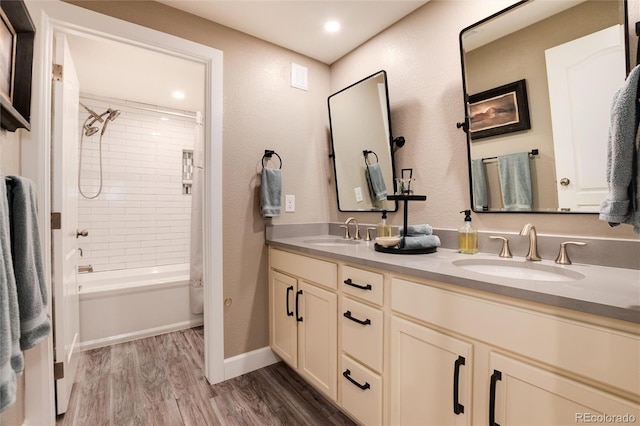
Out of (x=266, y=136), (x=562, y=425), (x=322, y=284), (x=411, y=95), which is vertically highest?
(x=411, y=95)

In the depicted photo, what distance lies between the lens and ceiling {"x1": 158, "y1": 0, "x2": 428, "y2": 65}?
5.71 feet

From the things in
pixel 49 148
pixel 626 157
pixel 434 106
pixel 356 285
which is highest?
pixel 434 106

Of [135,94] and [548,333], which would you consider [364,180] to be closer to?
[548,333]

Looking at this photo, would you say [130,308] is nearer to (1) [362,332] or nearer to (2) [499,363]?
(1) [362,332]

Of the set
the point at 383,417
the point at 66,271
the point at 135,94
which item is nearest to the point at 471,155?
the point at 383,417

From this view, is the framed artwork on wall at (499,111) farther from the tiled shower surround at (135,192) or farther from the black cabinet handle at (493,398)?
the tiled shower surround at (135,192)

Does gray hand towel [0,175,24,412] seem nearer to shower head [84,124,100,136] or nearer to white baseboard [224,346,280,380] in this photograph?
white baseboard [224,346,280,380]

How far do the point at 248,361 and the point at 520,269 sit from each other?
176 cm

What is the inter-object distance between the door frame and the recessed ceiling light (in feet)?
2.42

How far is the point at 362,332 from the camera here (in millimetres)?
1348

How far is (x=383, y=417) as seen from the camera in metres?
1.25

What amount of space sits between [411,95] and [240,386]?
2.15 m

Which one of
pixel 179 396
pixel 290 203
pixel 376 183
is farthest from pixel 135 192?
pixel 376 183

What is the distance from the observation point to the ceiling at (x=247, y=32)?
69.0 inches
